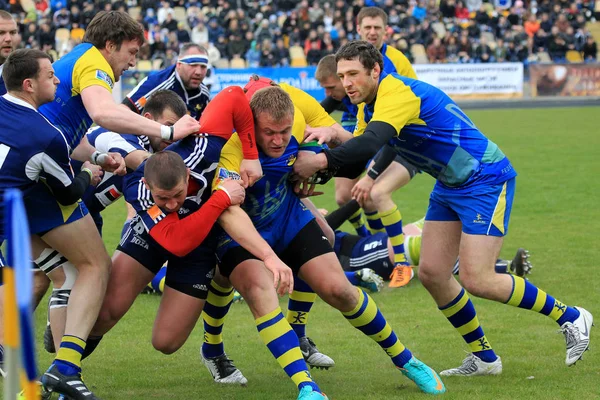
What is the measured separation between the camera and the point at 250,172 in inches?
207

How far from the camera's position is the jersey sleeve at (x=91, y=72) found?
575 centimetres

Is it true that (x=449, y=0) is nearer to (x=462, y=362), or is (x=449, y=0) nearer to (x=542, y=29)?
(x=542, y=29)

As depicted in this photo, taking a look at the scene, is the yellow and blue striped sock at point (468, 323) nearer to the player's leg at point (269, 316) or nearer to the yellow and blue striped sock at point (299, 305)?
the yellow and blue striped sock at point (299, 305)

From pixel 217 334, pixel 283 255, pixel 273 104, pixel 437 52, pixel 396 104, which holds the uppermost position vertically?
pixel 273 104

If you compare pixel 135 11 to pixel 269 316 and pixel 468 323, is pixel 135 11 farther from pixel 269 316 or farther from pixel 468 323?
pixel 269 316

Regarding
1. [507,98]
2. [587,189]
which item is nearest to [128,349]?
[587,189]

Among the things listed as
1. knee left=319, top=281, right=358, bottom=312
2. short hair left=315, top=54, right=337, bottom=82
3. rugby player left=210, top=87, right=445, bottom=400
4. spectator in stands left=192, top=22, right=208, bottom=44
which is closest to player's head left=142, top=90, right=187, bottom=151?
rugby player left=210, top=87, right=445, bottom=400

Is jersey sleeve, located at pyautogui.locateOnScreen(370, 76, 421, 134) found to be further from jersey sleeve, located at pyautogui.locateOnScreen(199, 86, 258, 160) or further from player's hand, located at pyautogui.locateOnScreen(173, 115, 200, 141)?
player's hand, located at pyautogui.locateOnScreen(173, 115, 200, 141)

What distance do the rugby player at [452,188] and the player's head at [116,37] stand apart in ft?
4.79

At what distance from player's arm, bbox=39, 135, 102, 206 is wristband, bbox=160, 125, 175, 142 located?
57 cm

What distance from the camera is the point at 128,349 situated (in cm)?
661

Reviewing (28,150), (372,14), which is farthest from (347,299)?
(372,14)

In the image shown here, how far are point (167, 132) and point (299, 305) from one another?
5.41 ft

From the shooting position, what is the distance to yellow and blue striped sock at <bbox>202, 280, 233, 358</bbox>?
5898 mm
